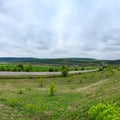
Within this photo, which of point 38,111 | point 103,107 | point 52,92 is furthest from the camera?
point 52,92

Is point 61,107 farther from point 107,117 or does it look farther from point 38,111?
point 107,117

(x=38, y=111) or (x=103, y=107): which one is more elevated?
(x=103, y=107)

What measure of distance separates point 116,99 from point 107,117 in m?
8.68

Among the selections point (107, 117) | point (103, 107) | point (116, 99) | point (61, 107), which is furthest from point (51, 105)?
point (107, 117)

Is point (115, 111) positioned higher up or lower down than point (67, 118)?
higher up

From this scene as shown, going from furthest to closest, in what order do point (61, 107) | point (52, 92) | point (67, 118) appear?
point (52, 92) → point (61, 107) → point (67, 118)

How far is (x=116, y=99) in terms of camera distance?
23047mm

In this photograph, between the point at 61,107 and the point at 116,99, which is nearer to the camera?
the point at 116,99

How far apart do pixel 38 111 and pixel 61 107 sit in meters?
3.83

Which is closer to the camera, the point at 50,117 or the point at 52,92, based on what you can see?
the point at 50,117

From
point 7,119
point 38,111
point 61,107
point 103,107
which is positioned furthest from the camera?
point 61,107

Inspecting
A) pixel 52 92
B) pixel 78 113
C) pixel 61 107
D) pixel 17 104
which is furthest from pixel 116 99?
pixel 52 92

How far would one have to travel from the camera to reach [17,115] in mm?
22219

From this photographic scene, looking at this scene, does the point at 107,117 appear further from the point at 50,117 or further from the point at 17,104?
the point at 17,104
